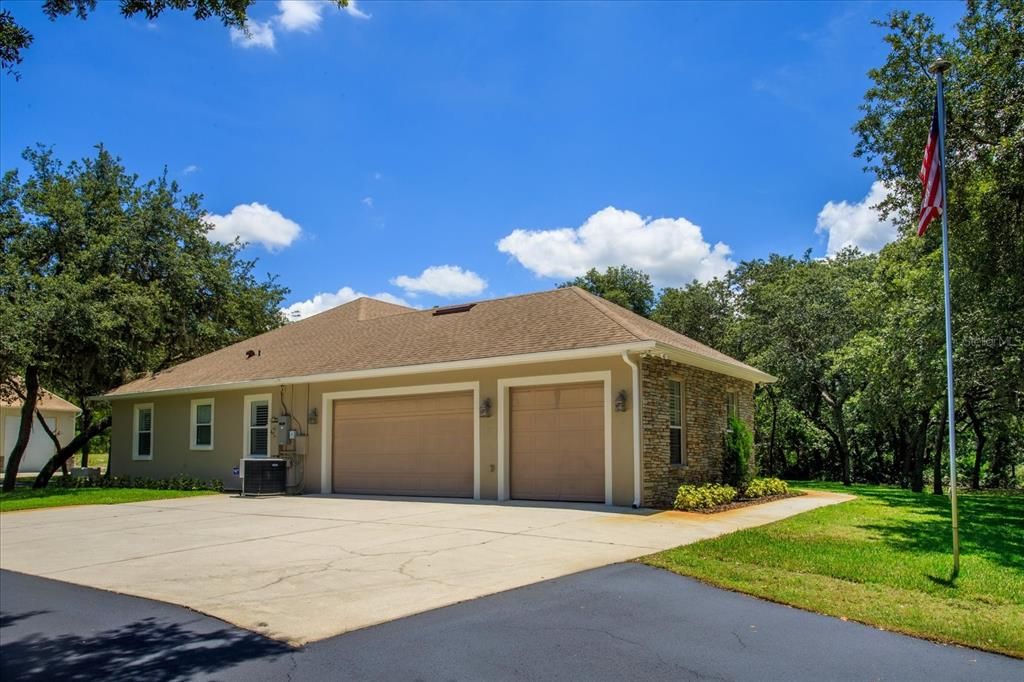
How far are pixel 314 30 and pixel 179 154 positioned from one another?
686 centimetres

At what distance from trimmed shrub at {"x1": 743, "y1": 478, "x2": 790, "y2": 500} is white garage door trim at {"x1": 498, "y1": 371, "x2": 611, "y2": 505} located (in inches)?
155

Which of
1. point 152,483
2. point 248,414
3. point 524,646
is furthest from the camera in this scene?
point 152,483

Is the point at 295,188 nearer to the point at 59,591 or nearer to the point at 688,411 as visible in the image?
the point at 688,411

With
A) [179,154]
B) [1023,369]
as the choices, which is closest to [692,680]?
[1023,369]

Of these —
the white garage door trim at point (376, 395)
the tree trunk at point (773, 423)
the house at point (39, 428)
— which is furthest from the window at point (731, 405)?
the house at point (39, 428)

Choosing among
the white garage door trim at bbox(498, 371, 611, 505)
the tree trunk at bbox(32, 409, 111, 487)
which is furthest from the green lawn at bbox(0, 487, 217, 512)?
the white garage door trim at bbox(498, 371, 611, 505)

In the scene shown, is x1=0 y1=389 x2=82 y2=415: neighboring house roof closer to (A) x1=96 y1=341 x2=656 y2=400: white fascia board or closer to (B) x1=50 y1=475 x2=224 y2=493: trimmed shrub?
(B) x1=50 y1=475 x2=224 y2=493: trimmed shrub

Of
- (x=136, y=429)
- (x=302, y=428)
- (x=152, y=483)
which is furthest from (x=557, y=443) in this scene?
(x=136, y=429)

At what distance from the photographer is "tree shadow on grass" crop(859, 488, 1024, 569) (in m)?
8.84

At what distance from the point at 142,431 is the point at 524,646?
21385 mm

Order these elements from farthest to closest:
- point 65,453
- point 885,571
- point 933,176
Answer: point 65,453, point 933,176, point 885,571

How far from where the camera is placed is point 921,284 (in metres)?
15.3

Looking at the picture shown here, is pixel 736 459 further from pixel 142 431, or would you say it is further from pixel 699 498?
pixel 142 431

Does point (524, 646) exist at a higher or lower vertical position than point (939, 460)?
higher
